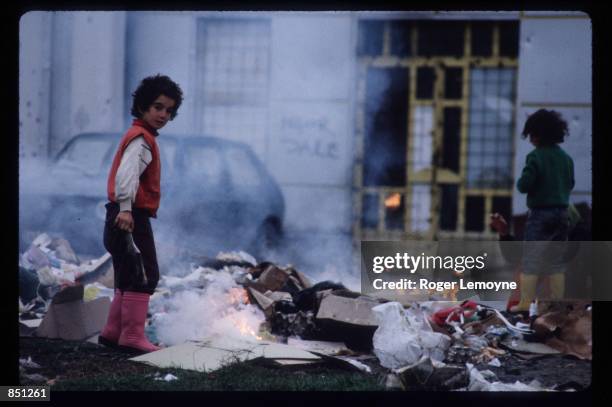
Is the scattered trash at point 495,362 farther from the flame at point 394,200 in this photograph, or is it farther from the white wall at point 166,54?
the white wall at point 166,54

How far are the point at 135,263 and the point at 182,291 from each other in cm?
53

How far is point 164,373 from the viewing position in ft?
15.2

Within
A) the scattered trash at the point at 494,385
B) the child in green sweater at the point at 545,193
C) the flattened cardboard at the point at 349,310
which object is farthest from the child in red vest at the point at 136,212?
the child in green sweater at the point at 545,193

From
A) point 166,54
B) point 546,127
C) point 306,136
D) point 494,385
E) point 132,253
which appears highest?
point 166,54

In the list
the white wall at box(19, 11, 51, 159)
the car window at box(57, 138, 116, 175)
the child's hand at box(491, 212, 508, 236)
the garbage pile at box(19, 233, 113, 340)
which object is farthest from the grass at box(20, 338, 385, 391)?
the child's hand at box(491, 212, 508, 236)

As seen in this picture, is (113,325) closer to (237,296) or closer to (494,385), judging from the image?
(237,296)

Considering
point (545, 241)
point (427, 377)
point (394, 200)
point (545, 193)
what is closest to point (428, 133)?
point (394, 200)

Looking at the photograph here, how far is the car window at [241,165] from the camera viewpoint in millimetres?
4980

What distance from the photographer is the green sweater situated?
5133mm

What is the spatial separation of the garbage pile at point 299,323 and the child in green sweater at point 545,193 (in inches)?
10.3

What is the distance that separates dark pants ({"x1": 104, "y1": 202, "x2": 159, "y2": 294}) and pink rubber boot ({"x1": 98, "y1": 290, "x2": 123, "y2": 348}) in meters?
0.11

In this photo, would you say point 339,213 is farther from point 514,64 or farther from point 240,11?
point 514,64

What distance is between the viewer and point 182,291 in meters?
5.18

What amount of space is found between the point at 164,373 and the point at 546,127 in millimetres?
2999
